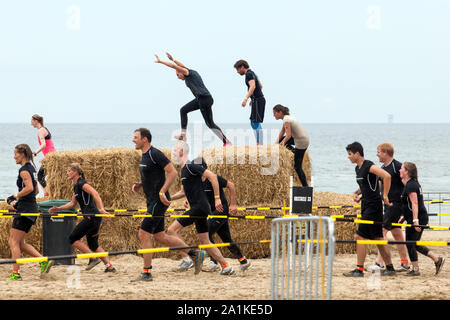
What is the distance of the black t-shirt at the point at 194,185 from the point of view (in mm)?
10383

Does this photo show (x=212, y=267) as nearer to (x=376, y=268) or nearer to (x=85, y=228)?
(x=85, y=228)

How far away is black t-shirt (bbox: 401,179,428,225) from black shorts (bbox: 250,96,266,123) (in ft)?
14.5

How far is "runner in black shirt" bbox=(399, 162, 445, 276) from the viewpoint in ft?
34.2

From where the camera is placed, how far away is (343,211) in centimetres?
1361

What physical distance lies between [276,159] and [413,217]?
3.35m

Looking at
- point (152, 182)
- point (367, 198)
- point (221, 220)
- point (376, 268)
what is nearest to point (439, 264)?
point (376, 268)

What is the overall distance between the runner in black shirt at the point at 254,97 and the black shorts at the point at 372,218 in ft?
14.3

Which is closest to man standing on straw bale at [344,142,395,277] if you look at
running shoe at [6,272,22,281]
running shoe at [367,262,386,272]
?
running shoe at [367,262,386,272]

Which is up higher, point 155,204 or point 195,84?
point 195,84

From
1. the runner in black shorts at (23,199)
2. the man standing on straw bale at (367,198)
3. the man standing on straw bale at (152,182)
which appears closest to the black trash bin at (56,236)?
the runner in black shorts at (23,199)

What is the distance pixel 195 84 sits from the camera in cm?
1382

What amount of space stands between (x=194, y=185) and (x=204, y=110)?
3.67 meters

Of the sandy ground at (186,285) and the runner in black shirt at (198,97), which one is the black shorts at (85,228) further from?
the runner in black shirt at (198,97)
